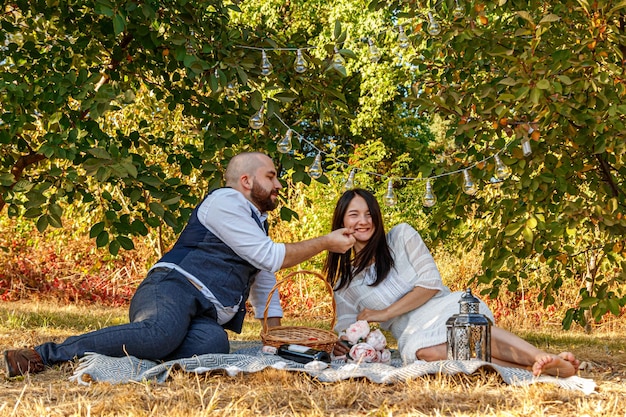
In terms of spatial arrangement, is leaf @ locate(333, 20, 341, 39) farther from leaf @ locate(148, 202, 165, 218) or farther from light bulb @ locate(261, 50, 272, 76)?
leaf @ locate(148, 202, 165, 218)

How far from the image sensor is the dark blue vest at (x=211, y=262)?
3.66m

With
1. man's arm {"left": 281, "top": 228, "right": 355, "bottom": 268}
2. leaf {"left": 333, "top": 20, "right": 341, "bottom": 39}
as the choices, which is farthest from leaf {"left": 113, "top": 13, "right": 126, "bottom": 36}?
man's arm {"left": 281, "top": 228, "right": 355, "bottom": 268}

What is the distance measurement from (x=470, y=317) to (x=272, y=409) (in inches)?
46.3

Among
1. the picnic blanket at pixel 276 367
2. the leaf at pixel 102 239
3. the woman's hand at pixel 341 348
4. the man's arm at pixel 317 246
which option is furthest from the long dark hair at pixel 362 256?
the leaf at pixel 102 239

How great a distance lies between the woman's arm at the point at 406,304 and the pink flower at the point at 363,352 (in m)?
0.24

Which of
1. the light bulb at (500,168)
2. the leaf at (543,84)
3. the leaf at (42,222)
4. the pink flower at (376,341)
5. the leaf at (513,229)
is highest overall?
the leaf at (543,84)

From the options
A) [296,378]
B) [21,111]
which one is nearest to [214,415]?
[296,378]

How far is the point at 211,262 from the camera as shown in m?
3.68

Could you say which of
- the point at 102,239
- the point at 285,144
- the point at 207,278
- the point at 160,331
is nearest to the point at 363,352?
the point at 207,278

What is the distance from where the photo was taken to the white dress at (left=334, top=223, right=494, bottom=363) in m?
3.63

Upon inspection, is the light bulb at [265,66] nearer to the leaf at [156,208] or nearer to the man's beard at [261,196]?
the man's beard at [261,196]

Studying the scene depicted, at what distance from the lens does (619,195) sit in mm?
4457

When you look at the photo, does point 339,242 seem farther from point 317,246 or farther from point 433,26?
point 433,26

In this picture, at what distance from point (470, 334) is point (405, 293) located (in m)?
0.66
